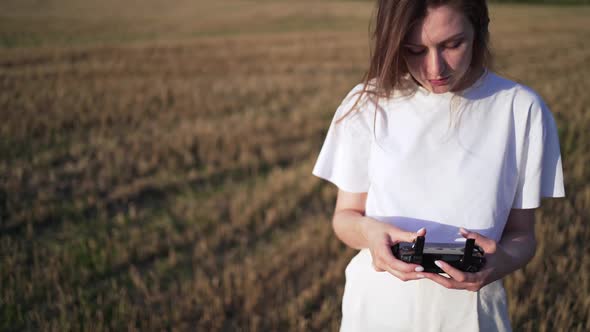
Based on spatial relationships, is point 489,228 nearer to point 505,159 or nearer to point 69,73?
point 505,159

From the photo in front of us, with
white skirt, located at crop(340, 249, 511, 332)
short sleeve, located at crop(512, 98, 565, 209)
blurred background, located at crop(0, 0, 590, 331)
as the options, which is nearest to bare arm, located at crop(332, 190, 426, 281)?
white skirt, located at crop(340, 249, 511, 332)

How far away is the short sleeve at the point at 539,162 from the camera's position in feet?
3.82

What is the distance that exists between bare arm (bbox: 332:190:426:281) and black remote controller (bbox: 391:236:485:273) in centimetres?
2

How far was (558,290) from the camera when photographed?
290 centimetres

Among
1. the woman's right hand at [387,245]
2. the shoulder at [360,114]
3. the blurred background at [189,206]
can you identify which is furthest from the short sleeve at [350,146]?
the blurred background at [189,206]

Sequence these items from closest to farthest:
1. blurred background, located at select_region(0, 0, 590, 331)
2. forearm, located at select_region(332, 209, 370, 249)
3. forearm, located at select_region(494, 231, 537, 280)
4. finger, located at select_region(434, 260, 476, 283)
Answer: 1. finger, located at select_region(434, 260, 476, 283)
2. forearm, located at select_region(494, 231, 537, 280)
3. forearm, located at select_region(332, 209, 370, 249)
4. blurred background, located at select_region(0, 0, 590, 331)

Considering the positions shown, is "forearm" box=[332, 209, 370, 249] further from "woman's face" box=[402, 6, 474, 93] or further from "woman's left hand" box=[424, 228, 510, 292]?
"woman's face" box=[402, 6, 474, 93]

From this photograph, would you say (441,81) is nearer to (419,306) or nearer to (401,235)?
(401,235)

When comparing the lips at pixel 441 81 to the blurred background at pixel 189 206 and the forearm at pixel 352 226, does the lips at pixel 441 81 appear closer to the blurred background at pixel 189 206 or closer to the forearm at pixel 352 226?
the forearm at pixel 352 226

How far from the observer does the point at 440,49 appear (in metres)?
1.18

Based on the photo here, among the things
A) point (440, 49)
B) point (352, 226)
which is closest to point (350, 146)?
point (352, 226)

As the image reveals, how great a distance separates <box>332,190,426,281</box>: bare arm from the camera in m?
1.10

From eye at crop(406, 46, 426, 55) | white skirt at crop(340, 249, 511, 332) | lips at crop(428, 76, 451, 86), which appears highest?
eye at crop(406, 46, 426, 55)

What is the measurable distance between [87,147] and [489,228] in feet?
18.3
